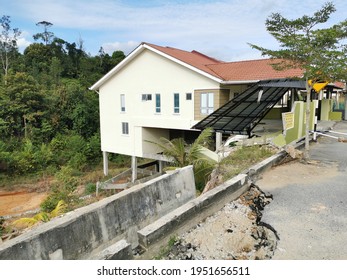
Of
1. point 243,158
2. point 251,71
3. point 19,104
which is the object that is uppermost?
point 251,71

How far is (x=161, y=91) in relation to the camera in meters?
16.8

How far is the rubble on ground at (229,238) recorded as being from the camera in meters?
3.71

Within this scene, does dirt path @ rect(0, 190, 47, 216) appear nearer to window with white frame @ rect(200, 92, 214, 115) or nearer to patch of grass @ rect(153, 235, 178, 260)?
window with white frame @ rect(200, 92, 214, 115)

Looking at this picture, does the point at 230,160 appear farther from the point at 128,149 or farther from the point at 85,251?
the point at 128,149

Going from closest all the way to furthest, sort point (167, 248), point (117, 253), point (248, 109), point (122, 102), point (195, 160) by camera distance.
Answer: point (117, 253) < point (167, 248) < point (195, 160) < point (248, 109) < point (122, 102)

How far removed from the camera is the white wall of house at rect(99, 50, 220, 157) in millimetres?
15844

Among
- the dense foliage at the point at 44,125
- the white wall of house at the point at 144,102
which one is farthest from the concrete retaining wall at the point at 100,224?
the dense foliage at the point at 44,125

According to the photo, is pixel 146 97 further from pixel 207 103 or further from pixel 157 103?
pixel 207 103

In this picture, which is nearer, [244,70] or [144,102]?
[244,70]

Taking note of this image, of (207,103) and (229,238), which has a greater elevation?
(207,103)

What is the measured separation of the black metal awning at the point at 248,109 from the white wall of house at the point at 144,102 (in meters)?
1.88

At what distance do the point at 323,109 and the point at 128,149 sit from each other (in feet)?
50.7

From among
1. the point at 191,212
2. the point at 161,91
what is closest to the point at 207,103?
the point at 161,91

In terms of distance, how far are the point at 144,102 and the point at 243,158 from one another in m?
10.8
